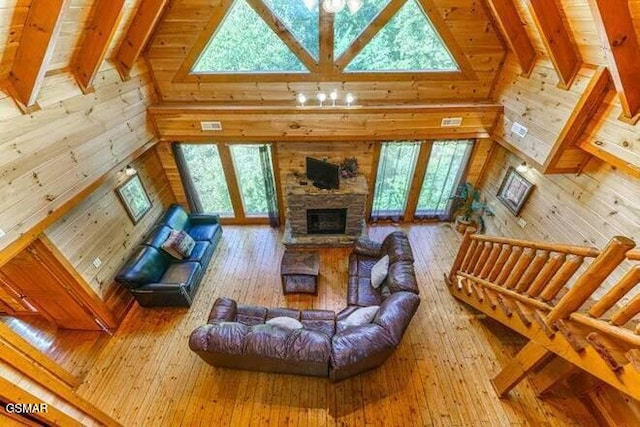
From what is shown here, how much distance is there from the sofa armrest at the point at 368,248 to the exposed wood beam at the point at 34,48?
15.4 feet

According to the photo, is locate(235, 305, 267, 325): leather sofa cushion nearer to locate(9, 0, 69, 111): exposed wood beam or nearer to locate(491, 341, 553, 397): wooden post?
locate(491, 341, 553, 397): wooden post

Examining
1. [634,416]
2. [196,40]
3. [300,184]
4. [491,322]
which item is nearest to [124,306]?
[300,184]

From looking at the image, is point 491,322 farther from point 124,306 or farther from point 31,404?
point 124,306

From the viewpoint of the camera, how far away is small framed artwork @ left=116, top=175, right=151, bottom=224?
477cm

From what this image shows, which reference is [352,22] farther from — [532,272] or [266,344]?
[266,344]

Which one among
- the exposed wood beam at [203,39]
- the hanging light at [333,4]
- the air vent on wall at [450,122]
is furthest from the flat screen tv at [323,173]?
the hanging light at [333,4]

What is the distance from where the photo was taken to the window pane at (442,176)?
579cm

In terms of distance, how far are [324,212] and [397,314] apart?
2787 millimetres

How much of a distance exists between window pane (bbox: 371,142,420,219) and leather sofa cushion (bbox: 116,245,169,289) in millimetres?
4382

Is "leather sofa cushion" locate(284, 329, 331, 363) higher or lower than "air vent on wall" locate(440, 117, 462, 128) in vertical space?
lower

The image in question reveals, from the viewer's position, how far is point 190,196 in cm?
624

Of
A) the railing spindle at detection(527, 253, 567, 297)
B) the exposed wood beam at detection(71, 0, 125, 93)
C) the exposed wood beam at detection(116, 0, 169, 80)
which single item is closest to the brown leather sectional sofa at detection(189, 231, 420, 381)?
the railing spindle at detection(527, 253, 567, 297)

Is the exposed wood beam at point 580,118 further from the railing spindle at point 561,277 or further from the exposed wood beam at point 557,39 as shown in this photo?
the railing spindle at point 561,277

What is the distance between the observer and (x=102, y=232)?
14.2 ft
